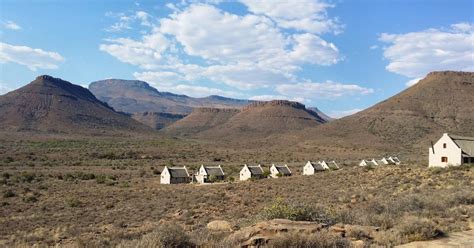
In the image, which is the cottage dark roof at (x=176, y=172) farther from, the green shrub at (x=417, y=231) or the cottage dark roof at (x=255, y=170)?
the green shrub at (x=417, y=231)

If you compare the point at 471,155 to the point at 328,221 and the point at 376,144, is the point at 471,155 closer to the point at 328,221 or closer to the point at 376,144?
the point at 328,221

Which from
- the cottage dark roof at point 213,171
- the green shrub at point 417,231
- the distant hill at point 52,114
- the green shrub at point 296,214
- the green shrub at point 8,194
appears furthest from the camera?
the distant hill at point 52,114

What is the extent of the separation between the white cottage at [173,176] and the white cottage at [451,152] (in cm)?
2900

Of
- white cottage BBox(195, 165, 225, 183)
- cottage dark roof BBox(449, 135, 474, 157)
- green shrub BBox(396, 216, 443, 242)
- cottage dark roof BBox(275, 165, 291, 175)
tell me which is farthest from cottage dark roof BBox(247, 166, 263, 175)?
green shrub BBox(396, 216, 443, 242)

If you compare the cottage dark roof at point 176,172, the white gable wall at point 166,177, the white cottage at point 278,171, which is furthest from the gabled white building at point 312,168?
the white gable wall at point 166,177

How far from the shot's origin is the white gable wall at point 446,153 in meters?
38.1

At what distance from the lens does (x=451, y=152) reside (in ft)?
127

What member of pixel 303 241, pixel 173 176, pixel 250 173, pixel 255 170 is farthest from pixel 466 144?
pixel 303 241

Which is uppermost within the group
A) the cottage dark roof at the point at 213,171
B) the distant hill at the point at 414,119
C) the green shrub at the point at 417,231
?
the distant hill at the point at 414,119

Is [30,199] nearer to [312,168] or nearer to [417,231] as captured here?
[417,231]

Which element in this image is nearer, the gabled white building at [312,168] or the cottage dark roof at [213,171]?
the gabled white building at [312,168]

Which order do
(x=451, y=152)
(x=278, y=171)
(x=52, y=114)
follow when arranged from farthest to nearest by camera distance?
1. (x=52, y=114)
2. (x=278, y=171)
3. (x=451, y=152)

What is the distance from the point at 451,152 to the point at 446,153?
0.42 meters

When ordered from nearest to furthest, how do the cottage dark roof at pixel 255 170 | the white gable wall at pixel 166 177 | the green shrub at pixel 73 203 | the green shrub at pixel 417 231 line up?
the green shrub at pixel 417 231, the green shrub at pixel 73 203, the white gable wall at pixel 166 177, the cottage dark roof at pixel 255 170
